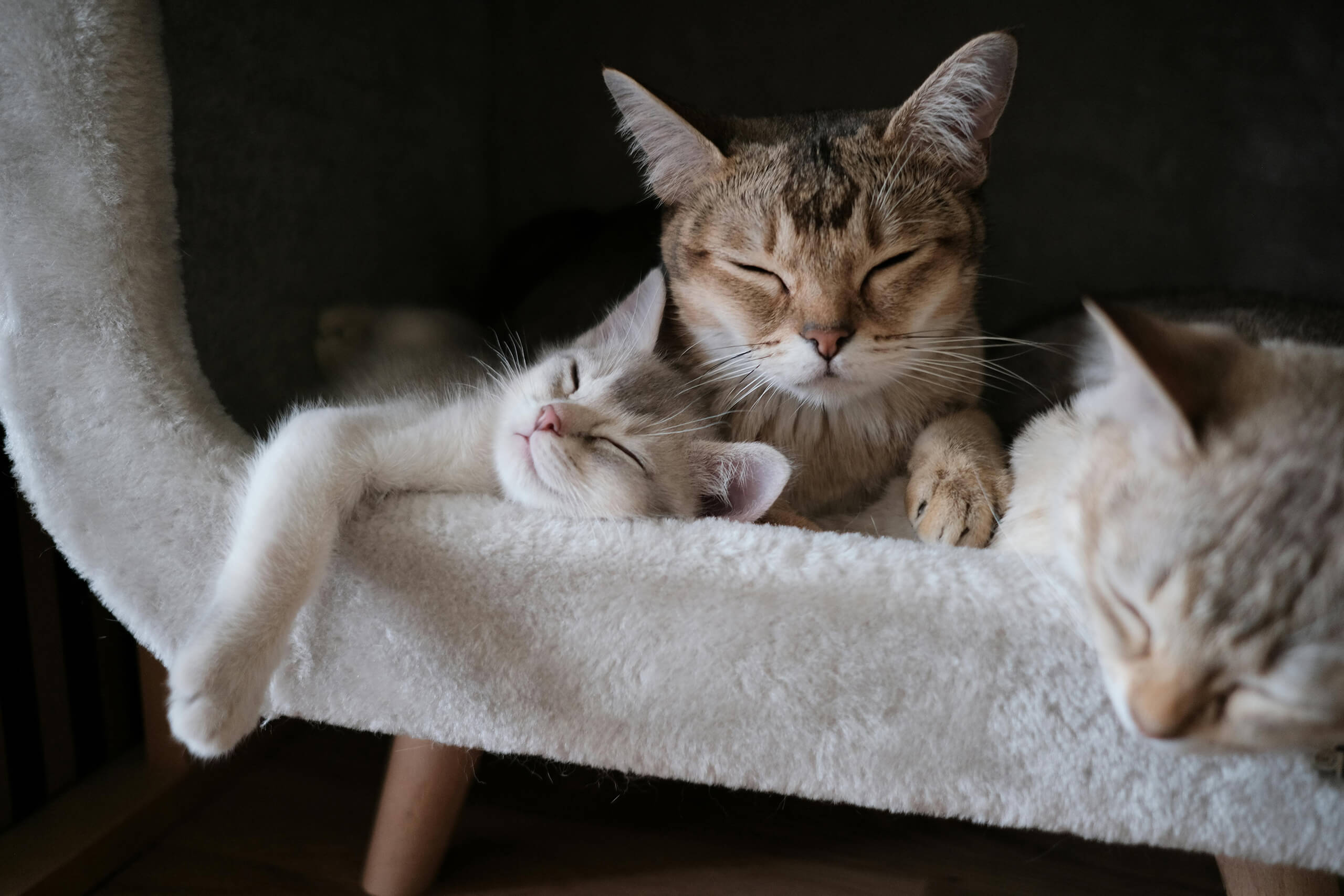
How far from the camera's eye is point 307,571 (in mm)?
904

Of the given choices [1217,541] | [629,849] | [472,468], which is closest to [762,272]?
[472,468]

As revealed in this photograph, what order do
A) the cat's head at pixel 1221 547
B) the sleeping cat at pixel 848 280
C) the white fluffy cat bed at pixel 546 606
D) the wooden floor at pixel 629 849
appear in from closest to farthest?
the cat's head at pixel 1221 547 → the white fluffy cat bed at pixel 546 606 → the sleeping cat at pixel 848 280 → the wooden floor at pixel 629 849

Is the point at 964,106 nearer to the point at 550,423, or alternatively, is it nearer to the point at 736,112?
the point at 550,423

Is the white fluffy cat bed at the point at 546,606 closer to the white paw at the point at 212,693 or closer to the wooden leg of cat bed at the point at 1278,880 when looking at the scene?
Answer: the white paw at the point at 212,693

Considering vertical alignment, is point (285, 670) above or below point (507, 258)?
below

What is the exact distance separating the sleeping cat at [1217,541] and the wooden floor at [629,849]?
777 millimetres

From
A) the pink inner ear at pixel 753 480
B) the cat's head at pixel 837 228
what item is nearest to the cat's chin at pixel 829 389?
the cat's head at pixel 837 228

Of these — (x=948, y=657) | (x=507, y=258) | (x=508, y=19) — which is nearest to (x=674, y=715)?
(x=948, y=657)

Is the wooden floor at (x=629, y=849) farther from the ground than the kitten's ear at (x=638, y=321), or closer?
closer

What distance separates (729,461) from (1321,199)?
1385 mm

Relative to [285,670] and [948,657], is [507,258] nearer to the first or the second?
[285,670]

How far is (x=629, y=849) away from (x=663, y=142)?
Answer: 1118 millimetres

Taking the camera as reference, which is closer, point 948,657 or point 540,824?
point 948,657

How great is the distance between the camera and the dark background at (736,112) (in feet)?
4.71
